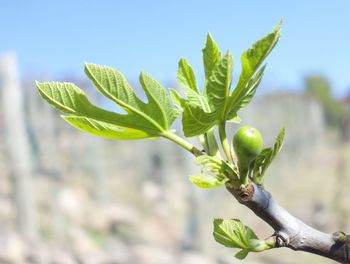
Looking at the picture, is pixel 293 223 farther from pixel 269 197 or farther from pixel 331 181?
pixel 331 181

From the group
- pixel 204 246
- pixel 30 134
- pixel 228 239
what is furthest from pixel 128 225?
pixel 228 239

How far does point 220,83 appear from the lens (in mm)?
445

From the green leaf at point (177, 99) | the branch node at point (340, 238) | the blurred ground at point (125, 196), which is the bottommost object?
Answer: the blurred ground at point (125, 196)

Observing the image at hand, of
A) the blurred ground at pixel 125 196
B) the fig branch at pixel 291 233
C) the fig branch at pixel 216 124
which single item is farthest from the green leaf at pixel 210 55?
the blurred ground at pixel 125 196

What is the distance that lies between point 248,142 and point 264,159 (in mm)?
41

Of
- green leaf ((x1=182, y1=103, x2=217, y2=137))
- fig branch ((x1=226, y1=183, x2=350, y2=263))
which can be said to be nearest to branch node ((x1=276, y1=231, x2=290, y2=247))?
fig branch ((x1=226, y1=183, x2=350, y2=263))

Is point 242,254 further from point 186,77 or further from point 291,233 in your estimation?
point 186,77

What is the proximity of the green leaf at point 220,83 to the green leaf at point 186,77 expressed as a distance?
0.05 meters

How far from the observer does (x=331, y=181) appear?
40.9 ft

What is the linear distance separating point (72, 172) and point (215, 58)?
32.1 feet

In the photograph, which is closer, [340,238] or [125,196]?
[340,238]

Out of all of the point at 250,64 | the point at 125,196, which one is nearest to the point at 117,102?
the point at 250,64

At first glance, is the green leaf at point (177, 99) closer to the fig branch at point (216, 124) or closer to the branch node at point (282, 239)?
the fig branch at point (216, 124)

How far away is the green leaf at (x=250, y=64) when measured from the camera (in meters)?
0.40
